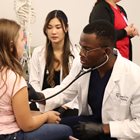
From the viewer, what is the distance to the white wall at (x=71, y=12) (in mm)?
3191

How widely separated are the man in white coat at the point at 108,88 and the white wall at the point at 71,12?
69.3 inches

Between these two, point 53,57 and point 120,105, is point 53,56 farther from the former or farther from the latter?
point 120,105

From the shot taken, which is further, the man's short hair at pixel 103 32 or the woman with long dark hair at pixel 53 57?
the woman with long dark hair at pixel 53 57

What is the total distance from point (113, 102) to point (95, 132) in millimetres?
185

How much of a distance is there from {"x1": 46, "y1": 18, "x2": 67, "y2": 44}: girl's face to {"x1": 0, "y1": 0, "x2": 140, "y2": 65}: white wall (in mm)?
904

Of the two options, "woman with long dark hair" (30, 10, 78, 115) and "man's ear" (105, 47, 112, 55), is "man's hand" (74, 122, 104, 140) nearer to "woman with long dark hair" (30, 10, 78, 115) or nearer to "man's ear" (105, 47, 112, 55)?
"man's ear" (105, 47, 112, 55)

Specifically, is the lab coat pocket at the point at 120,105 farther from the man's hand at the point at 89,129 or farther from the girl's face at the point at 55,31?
the girl's face at the point at 55,31

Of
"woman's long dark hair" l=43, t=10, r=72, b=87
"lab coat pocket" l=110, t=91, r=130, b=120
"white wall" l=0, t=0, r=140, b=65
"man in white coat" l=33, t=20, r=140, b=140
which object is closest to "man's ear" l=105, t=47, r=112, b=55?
"man in white coat" l=33, t=20, r=140, b=140

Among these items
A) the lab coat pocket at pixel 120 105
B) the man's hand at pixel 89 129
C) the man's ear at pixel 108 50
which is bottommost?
the man's hand at pixel 89 129

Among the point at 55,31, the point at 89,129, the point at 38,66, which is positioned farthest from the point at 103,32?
the point at 38,66

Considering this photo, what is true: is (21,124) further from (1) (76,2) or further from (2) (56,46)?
(1) (76,2)

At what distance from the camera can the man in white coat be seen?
1558 mm

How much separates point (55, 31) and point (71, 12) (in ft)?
3.88

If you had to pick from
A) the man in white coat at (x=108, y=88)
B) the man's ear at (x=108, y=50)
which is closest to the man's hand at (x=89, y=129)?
the man in white coat at (x=108, y=88)
